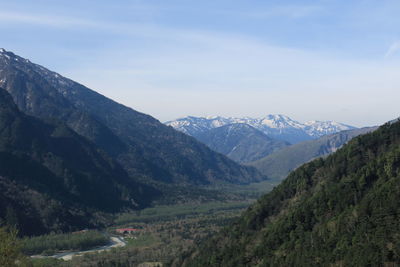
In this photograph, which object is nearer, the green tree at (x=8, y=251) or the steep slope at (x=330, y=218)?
the green tree at (x=8, y=251)

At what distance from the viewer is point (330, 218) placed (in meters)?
124

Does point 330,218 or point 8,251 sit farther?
point 330,218

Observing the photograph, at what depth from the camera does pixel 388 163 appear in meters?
130

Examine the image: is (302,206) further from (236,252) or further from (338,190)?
(236,252)

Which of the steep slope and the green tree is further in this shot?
the steep slope

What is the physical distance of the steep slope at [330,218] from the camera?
102 meters

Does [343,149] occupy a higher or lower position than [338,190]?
higher

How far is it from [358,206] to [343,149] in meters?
56.4

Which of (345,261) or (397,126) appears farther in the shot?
(397,126)

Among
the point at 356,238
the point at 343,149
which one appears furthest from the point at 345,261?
the point at 343,149

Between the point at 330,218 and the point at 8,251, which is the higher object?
the point at 8,251

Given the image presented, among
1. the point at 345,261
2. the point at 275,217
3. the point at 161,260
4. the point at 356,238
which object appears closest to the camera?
the point at 345,261

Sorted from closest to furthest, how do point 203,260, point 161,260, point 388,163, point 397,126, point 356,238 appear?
point 356,238 → point 388,163 → point 203,260 → point 397,126 → point 161,260

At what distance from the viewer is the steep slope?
10212 cm
